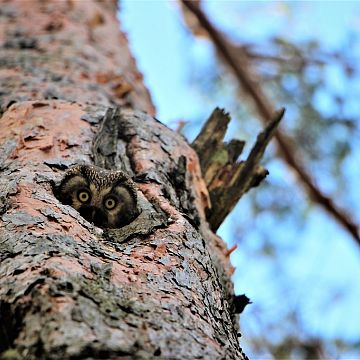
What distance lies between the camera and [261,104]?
18.5ft

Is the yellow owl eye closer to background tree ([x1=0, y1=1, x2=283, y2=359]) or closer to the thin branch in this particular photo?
background tree ([x1=0, y1=1, x2=283, y2=359])

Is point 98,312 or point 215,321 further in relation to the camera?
point 215,321

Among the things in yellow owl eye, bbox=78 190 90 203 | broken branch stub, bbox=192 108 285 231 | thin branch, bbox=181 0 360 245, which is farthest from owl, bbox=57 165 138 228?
thin branch, bbox=181 0 360 245

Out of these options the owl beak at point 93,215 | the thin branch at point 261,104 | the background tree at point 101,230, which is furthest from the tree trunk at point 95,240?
the thin branch at point 261,104

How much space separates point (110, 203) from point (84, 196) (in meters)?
0.09

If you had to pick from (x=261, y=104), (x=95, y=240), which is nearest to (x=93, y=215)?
(x=95, y=240)

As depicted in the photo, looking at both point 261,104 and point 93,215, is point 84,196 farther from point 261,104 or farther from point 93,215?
point 261,104

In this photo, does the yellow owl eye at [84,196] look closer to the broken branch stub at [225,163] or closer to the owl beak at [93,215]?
the owl beak at [93,215]

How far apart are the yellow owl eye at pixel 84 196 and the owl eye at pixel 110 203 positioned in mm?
60

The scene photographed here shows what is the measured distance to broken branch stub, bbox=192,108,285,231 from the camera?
2900mm

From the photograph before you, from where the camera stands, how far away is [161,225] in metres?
2.02

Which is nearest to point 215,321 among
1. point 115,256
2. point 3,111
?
point 115,256

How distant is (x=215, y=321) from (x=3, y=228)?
619 mm

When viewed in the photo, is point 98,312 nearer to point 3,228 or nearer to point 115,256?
point 115,256
